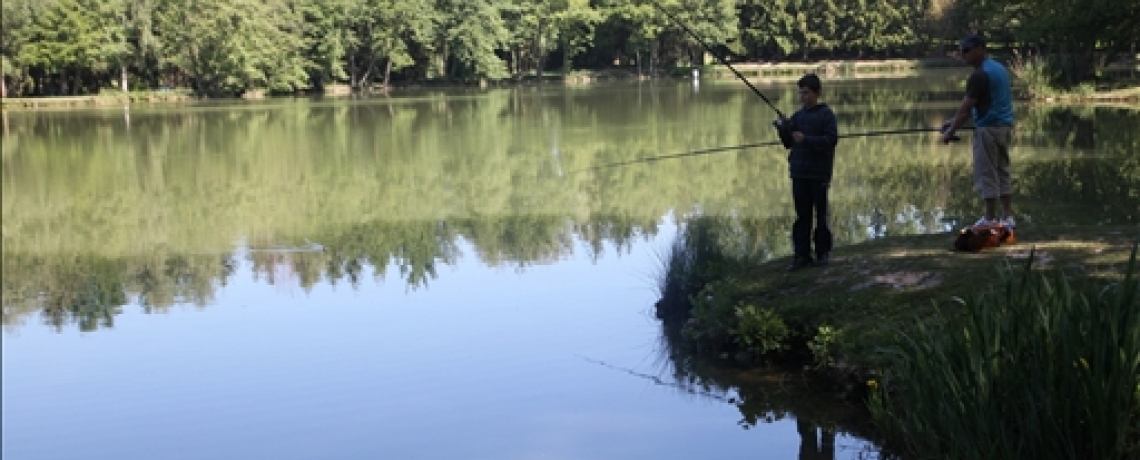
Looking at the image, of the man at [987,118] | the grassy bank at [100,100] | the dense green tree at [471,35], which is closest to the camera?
the man at [987,118]

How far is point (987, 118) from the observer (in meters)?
7.14

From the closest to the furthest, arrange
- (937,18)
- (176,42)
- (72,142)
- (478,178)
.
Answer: (478,178) → (72,142) → (176,42) → (937,18)

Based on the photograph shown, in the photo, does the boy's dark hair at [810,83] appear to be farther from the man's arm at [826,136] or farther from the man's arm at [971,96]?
the man's arm at [971,96]

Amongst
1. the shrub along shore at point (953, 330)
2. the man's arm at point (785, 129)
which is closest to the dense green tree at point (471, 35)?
the shrub along shore at point (953, 330)

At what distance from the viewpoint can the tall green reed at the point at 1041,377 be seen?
370 cm

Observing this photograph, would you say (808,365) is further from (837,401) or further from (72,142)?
(72,142)

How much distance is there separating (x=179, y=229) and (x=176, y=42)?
148ft

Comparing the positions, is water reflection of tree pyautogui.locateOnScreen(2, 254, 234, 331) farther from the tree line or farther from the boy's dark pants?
the tree line

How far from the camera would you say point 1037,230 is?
306 inches

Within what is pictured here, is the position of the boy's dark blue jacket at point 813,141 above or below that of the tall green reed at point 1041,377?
above

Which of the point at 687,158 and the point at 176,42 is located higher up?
the point at 176,42

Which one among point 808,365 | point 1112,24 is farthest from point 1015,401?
point 1112,24

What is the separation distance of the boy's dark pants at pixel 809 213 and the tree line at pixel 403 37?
35.5 m

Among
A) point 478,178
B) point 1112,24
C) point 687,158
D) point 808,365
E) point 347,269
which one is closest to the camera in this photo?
point 808,365
